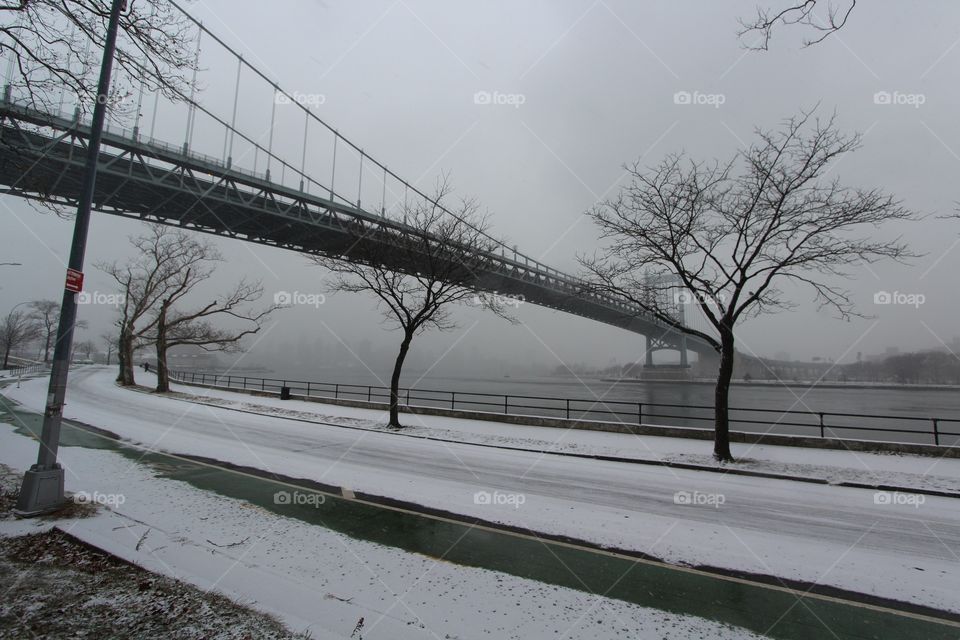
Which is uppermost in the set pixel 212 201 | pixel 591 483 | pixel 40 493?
pixel 212 201

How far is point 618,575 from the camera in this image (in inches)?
196

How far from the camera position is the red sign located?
6.58 m

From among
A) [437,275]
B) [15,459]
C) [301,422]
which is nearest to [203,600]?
[15,459]

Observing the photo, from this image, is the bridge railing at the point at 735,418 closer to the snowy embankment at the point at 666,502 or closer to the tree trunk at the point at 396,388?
the tree trunk at the point at 396,388

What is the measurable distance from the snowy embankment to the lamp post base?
3.58 metres

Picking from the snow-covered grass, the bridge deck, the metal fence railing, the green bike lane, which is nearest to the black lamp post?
the green bike lane

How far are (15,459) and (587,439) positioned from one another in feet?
43.3

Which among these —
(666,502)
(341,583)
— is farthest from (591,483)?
Result: (341,583)

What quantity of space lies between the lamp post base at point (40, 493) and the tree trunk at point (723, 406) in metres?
12.4

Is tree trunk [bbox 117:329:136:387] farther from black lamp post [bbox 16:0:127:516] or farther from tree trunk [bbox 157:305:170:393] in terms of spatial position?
black lamp post [bbox 16:0:127:516]

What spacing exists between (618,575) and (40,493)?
23.7 ft

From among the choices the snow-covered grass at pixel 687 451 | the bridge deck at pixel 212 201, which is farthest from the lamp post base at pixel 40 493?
the bridge deck at pixel 212 201

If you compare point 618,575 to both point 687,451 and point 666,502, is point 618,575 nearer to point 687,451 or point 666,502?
point 666,502

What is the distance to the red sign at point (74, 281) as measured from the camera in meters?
6.58
